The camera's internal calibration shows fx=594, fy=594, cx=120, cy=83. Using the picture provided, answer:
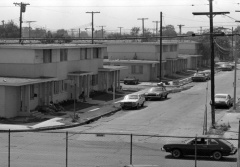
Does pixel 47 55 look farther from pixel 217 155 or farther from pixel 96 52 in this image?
pixel 217 155

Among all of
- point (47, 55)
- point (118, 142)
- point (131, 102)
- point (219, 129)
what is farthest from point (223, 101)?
point (118, 142)

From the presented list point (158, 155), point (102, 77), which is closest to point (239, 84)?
Answer: point (102, 77)

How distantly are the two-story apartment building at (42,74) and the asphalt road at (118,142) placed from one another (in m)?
5.71

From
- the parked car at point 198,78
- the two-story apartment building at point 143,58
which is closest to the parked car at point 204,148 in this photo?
the two-story apartment building at point 143,58

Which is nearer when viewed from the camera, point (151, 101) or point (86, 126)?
point (86, 126)

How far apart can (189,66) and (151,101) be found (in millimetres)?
57456

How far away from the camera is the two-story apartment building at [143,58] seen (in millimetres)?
79062

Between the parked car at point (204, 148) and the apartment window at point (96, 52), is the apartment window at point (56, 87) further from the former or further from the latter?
the parked car at point (204, 148)

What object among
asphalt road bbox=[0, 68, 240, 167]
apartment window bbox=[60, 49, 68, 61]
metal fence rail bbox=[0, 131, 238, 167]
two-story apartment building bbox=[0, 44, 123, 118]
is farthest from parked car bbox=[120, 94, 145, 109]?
metal fence rail bbox=[0, 131, 238, 167]

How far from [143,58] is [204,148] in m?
59.1

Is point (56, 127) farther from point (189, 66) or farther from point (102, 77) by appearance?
point (189, 66)

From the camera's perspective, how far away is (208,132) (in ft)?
121

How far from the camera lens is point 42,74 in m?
47.6

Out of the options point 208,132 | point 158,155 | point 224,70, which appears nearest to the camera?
point 158,155
